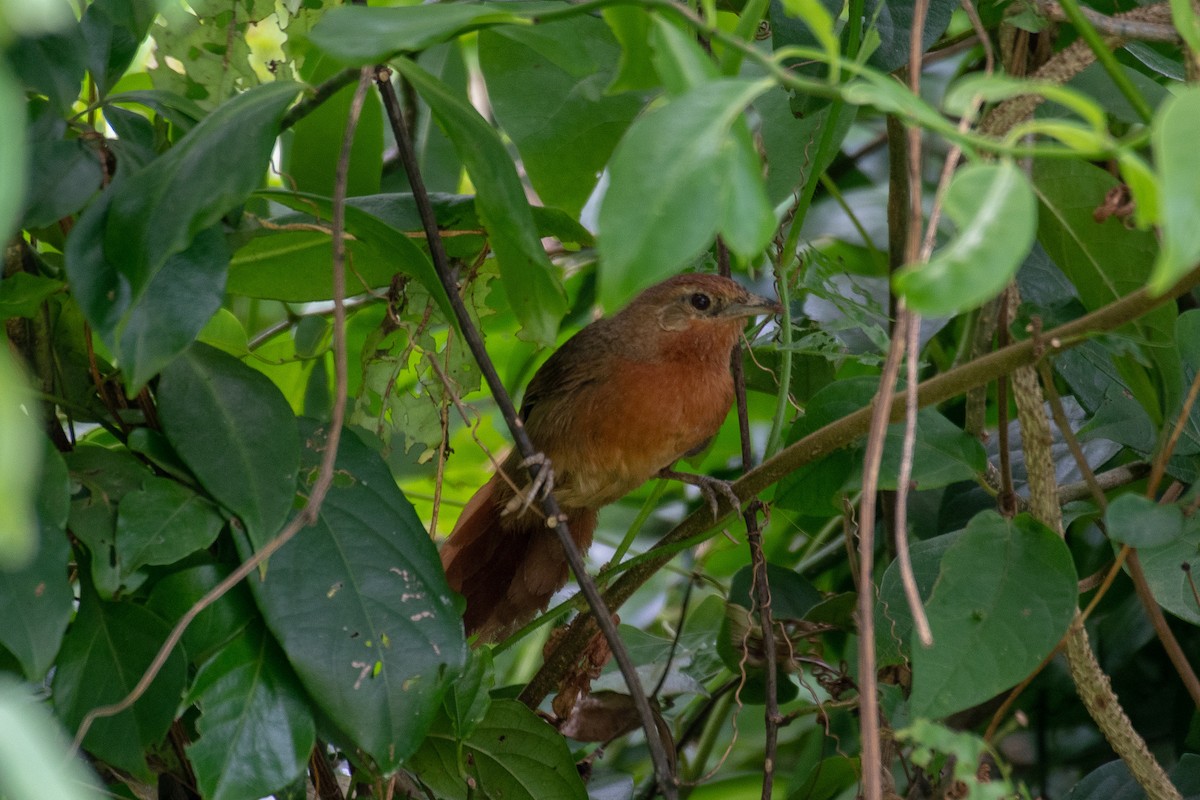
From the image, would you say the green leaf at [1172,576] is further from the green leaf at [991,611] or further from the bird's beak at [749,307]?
the bird's beak at [749,307]

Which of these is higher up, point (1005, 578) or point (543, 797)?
point (1005, 578)

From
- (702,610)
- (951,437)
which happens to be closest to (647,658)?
(702,610)

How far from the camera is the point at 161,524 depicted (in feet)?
5.04

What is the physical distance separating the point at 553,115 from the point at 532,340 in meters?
0.45

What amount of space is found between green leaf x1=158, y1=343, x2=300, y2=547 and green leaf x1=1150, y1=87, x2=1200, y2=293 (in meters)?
1.14

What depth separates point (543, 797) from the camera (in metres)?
2.07

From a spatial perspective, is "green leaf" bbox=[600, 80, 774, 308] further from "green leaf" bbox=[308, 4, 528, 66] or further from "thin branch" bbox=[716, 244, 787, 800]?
"thin branch" bbox=[716, 244, 787, 800]

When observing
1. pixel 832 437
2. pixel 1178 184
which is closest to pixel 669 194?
pixel 1178 184

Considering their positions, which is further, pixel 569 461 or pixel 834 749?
pixel 569 461

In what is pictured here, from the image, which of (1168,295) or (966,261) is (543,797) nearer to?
(1168,295)

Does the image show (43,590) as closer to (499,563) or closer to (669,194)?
(669,194)

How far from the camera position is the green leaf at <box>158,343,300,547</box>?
5.06 ft

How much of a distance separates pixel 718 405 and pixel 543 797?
1269 millimetres

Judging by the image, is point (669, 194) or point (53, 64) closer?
point (669, 194)
